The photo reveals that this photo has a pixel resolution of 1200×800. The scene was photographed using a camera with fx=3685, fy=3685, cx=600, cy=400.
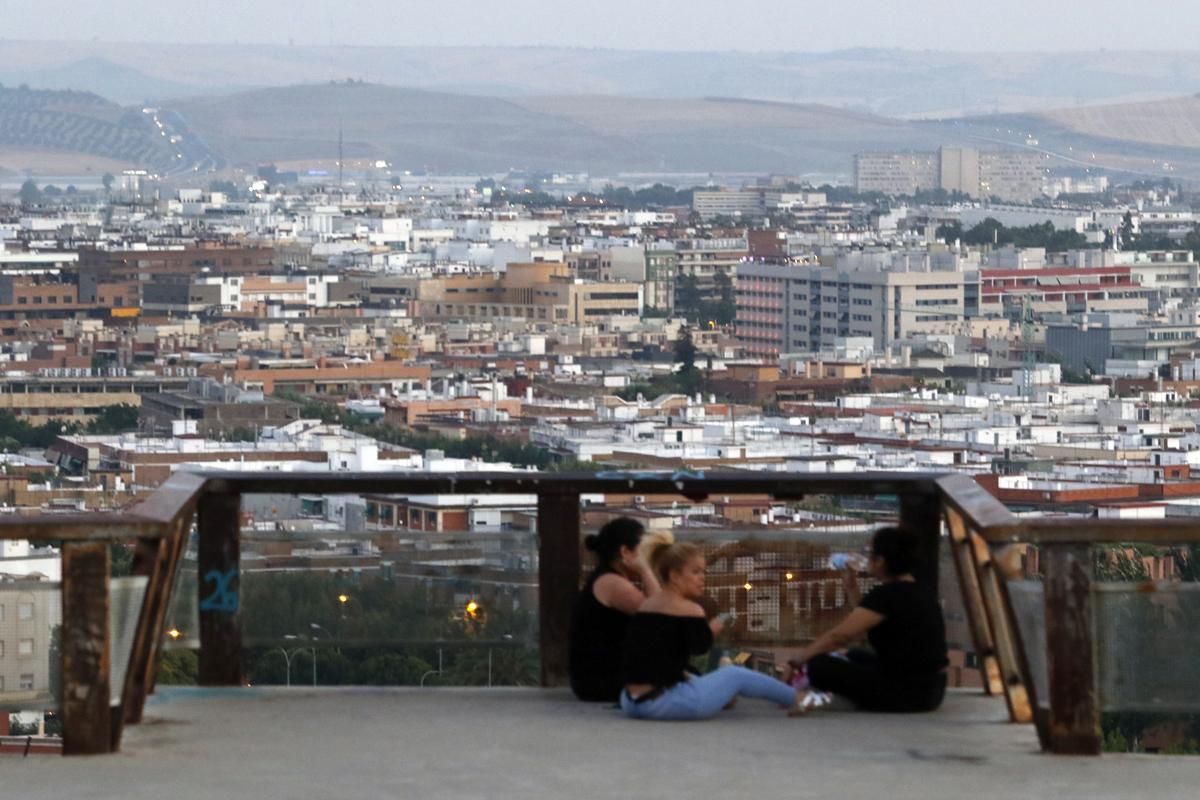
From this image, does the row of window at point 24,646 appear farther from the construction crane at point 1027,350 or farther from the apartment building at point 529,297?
the apartment building at point 529,297

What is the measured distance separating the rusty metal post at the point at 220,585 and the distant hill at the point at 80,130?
136720 mm

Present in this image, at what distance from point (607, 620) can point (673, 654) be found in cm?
21

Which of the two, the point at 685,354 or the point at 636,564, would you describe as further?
the point at 685,354

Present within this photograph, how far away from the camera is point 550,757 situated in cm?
455

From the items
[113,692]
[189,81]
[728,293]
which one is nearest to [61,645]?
[113,692]

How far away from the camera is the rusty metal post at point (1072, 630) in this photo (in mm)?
4477

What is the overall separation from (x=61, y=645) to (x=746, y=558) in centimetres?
112

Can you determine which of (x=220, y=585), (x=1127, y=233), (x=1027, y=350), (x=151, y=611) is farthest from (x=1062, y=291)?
(x=151, y=611)

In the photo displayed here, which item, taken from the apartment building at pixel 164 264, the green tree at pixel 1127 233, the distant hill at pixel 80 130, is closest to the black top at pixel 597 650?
the apartment building at pixel 164 264

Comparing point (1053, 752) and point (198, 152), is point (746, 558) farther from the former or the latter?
point (198, 152)

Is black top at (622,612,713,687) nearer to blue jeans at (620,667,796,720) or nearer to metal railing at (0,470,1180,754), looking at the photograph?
blue jeans at (620,667,796,720)

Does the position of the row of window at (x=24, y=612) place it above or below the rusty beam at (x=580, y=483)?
below

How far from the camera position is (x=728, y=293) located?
69.8 m

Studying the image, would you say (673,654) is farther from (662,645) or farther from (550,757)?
(550,757)
